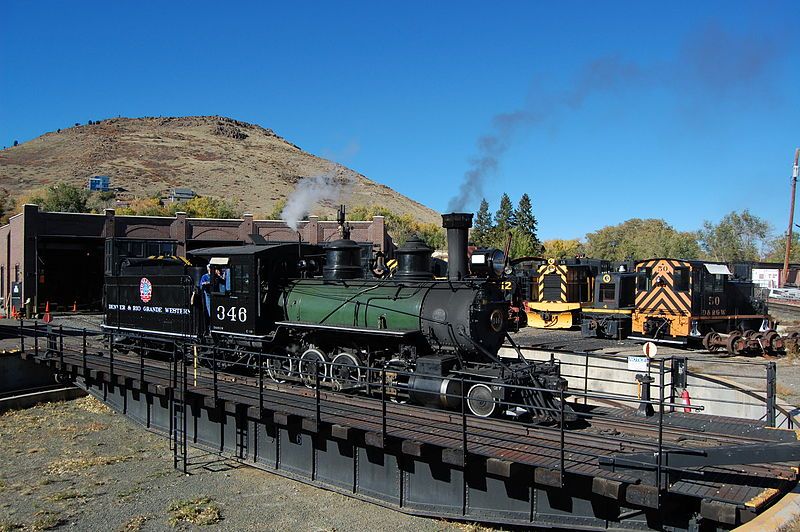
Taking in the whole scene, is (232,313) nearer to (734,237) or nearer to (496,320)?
(496,320)

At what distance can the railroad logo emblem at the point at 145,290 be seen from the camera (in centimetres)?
1717

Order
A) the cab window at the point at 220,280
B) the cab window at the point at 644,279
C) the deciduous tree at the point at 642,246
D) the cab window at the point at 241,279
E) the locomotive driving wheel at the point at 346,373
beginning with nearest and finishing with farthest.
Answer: the locomotive driving wheel at the point at 346,373 → the cab window at the point at 241,279 → the cab window at the point at 220,280 → the cab window at the point at 644,279 → the deciduous tree at the point at 642,246

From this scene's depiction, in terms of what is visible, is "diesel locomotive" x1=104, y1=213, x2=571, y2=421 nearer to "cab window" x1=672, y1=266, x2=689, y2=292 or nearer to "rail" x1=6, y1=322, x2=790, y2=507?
"rail" x1=6, y1=322, x2=790, y2=507

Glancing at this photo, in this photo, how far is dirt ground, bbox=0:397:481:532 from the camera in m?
9.62

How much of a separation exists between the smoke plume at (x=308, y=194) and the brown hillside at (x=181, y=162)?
4538 cm

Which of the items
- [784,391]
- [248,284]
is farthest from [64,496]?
[784,391]

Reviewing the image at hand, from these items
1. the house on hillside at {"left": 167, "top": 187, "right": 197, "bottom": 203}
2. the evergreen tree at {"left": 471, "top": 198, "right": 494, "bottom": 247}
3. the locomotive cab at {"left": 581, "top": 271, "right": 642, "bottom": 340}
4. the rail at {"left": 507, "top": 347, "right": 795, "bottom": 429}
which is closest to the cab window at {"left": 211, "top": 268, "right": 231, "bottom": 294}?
the rail at {"left": 507, "top": 347, "right": 795, "bottom": 429}

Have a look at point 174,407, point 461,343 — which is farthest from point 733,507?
point 174,407

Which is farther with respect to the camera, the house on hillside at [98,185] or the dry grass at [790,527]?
the house on hillside at [98,185]

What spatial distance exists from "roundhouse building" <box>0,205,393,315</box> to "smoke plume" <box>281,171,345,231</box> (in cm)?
1378

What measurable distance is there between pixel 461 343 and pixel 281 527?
4.47 meters

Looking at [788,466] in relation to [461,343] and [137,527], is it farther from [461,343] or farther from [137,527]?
[137,527]

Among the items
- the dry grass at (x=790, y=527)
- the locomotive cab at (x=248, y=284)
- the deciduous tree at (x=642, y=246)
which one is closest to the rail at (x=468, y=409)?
the locomotive cab at (x=248, y=284)

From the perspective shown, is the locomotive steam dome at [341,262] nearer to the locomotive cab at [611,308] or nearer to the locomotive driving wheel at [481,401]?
the locomotive driving wheel at [481,401]
